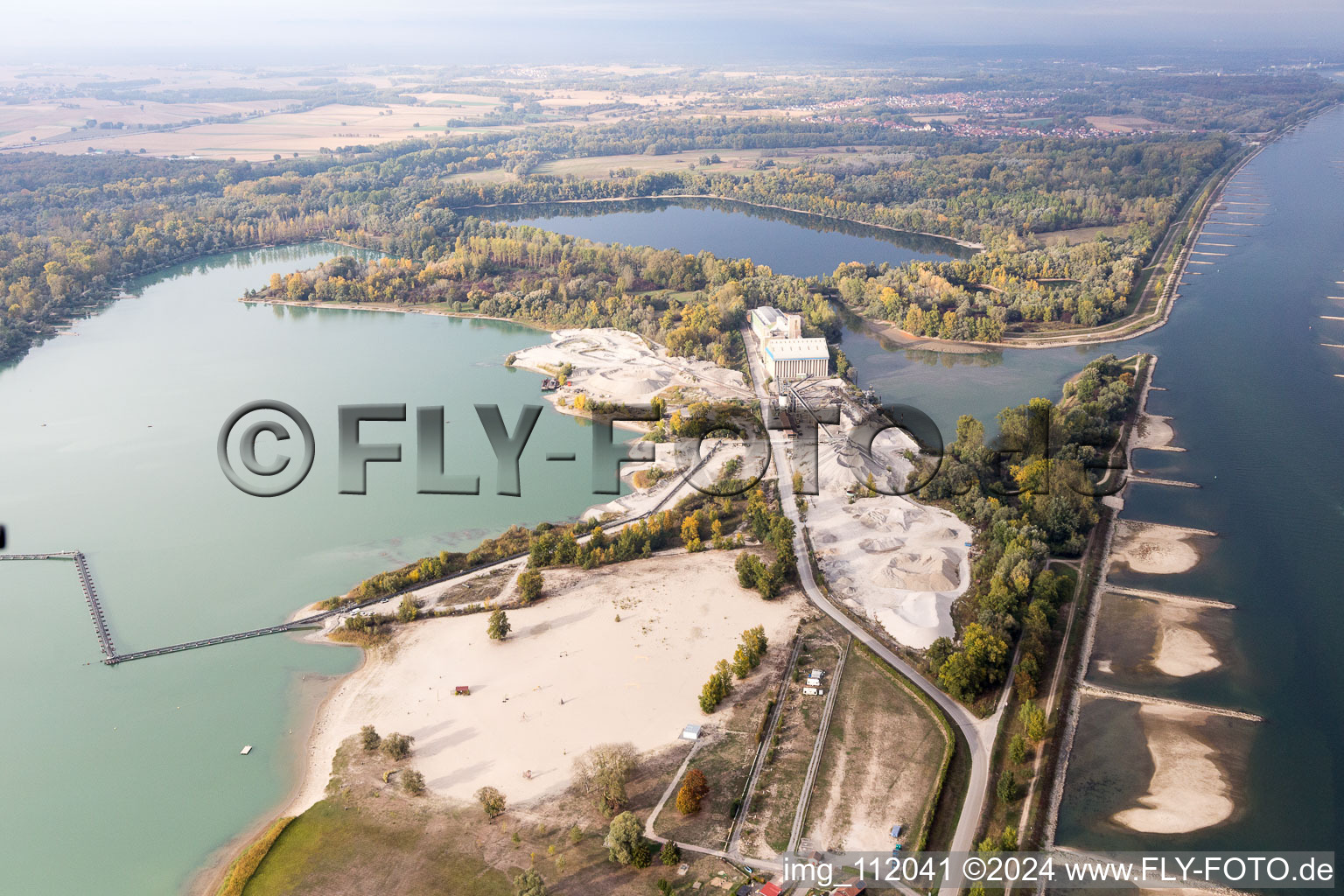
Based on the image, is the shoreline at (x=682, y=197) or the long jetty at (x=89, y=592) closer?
the long jetty at (x=89, y=592)

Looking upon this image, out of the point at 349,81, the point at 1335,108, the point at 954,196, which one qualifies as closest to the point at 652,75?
the point at 349,81

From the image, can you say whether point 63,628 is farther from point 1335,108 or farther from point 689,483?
point 1335,108

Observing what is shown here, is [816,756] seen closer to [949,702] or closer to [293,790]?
[949,702]

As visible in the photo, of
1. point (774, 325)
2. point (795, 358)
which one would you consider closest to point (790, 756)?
point (795, 358)

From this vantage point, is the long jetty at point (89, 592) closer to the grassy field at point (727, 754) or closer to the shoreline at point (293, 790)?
the shoreline at point (293, 790)

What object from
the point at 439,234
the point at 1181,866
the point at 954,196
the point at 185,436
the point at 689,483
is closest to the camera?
the point at 1181,866

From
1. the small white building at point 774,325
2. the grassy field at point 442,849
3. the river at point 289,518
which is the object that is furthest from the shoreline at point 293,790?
the small white building at point 774,325
